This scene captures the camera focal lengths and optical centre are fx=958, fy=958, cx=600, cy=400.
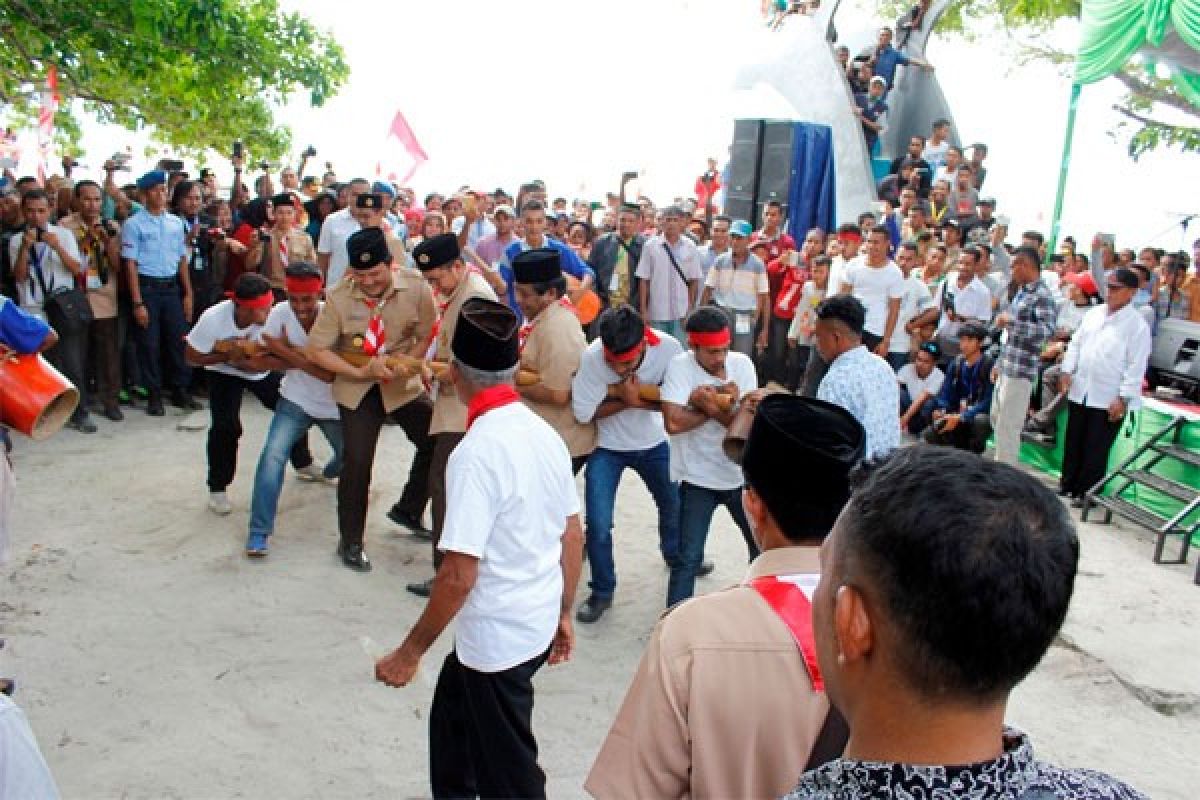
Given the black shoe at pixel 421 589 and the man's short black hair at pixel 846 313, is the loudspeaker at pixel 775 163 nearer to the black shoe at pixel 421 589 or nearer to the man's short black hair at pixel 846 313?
the man's short black hair at pixel 846 313

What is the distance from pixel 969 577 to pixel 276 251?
8744 millimetres

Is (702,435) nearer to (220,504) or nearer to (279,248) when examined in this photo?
(220,504)

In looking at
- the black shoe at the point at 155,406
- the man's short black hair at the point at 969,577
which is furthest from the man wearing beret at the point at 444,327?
the black shoe at the point at 155,406

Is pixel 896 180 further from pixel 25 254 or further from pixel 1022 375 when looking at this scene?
pixel 25 254

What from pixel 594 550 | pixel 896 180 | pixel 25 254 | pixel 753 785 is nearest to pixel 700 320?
pixel 594 550

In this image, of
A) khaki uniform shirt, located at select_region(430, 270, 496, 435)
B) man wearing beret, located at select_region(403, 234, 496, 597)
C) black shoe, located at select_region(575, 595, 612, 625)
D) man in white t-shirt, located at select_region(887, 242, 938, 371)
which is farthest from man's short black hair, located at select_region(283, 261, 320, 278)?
man in white t-shirt, located at select_region(887, 242, 938, 371)

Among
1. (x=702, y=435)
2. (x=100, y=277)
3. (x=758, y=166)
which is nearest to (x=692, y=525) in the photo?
(x=702, y=435)

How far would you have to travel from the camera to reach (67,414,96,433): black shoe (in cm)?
804

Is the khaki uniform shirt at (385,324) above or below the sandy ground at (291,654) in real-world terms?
above

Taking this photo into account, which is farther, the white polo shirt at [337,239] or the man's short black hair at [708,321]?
the white polo shirt at [337,239]

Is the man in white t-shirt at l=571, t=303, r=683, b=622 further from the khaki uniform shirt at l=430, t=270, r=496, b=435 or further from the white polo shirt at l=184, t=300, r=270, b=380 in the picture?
the white polo shirt at l=184, t=300, r=270, b=380

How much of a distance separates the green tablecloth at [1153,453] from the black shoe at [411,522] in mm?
5579

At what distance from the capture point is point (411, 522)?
20.7 ft

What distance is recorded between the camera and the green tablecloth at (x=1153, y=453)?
7.38m
